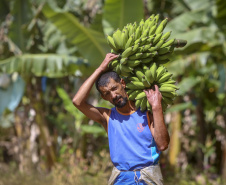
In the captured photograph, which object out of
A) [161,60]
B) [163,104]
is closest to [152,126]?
[163,104]

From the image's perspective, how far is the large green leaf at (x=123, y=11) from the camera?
566 centimetres

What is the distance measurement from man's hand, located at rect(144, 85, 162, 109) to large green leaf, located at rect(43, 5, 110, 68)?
3.50 m

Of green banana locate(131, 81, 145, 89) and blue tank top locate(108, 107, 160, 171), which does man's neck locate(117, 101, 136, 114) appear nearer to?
blue tank top locate(108, 107, 160, 171)

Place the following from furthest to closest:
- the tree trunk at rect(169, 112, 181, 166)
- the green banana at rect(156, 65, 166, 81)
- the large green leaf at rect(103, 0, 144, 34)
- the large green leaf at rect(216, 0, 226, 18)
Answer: the tree trunk at rect(169, 112, 181, 166)
the large green leaf at rect(216, 0, 226, 18)
the large green leaf at rect(103, 0, 144, 34)
the green banana at rect(156, 65, 166, 81)

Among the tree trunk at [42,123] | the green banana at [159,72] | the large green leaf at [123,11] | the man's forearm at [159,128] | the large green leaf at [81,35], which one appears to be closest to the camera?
the man's forearm at [159,128]

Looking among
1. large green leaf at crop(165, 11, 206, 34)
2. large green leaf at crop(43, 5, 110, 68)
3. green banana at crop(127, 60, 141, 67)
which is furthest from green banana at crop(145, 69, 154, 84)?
large green leaf at crop(165, 11, 206, 34)

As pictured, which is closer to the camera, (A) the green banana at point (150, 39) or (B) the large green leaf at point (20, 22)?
(A) the green banana at point (150, 39)

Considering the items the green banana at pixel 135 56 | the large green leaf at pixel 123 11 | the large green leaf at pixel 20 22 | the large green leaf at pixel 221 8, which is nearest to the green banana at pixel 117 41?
the green banana at pixel 135 56

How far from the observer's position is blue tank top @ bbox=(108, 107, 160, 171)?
94.7 inches

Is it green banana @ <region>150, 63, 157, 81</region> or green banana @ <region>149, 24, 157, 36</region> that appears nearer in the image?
green banana @ <region>150, 63, 157, 81</region>

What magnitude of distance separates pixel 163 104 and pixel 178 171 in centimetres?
599

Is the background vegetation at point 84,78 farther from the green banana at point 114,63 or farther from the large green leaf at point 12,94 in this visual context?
the green banana at point 114,63

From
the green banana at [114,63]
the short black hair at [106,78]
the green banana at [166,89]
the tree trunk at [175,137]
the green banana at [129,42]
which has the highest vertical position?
the green banana at [129,42]

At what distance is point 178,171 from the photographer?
321 inches
